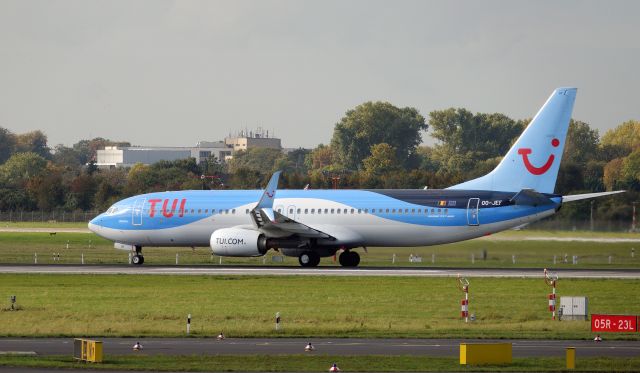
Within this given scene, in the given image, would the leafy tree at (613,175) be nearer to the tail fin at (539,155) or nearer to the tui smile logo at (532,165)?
the tail fin at (539,155)

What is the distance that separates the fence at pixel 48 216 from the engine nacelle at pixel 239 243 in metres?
54.4

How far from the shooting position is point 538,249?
205 feet

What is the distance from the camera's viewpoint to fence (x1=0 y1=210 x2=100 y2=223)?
11375 centimetres

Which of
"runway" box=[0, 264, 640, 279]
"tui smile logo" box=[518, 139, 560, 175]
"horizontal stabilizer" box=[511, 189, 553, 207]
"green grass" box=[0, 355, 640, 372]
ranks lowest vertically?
"green grass" box=[0, 355, 640, 372]

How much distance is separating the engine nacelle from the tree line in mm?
18601

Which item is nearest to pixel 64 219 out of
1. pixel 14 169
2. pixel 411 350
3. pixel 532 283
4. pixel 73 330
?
pixel 14 169

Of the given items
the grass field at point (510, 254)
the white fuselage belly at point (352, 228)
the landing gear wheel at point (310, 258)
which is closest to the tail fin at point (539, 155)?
the white fuselage belly at point (352, 228)

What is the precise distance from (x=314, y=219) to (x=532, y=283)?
1580 cm

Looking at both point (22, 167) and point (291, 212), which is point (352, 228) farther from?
point (22, 167)

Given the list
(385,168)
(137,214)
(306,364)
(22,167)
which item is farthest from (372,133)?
(306,364)

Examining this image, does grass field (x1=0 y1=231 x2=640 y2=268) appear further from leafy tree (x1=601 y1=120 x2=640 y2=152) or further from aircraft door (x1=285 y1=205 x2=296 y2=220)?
leafy tree (x1=601 y1=120 x2=640 y2=152)

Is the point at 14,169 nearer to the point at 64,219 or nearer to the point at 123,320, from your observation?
the point at 64,219

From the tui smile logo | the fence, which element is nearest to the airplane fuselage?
the tui smile logo

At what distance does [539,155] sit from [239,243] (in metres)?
15.9
